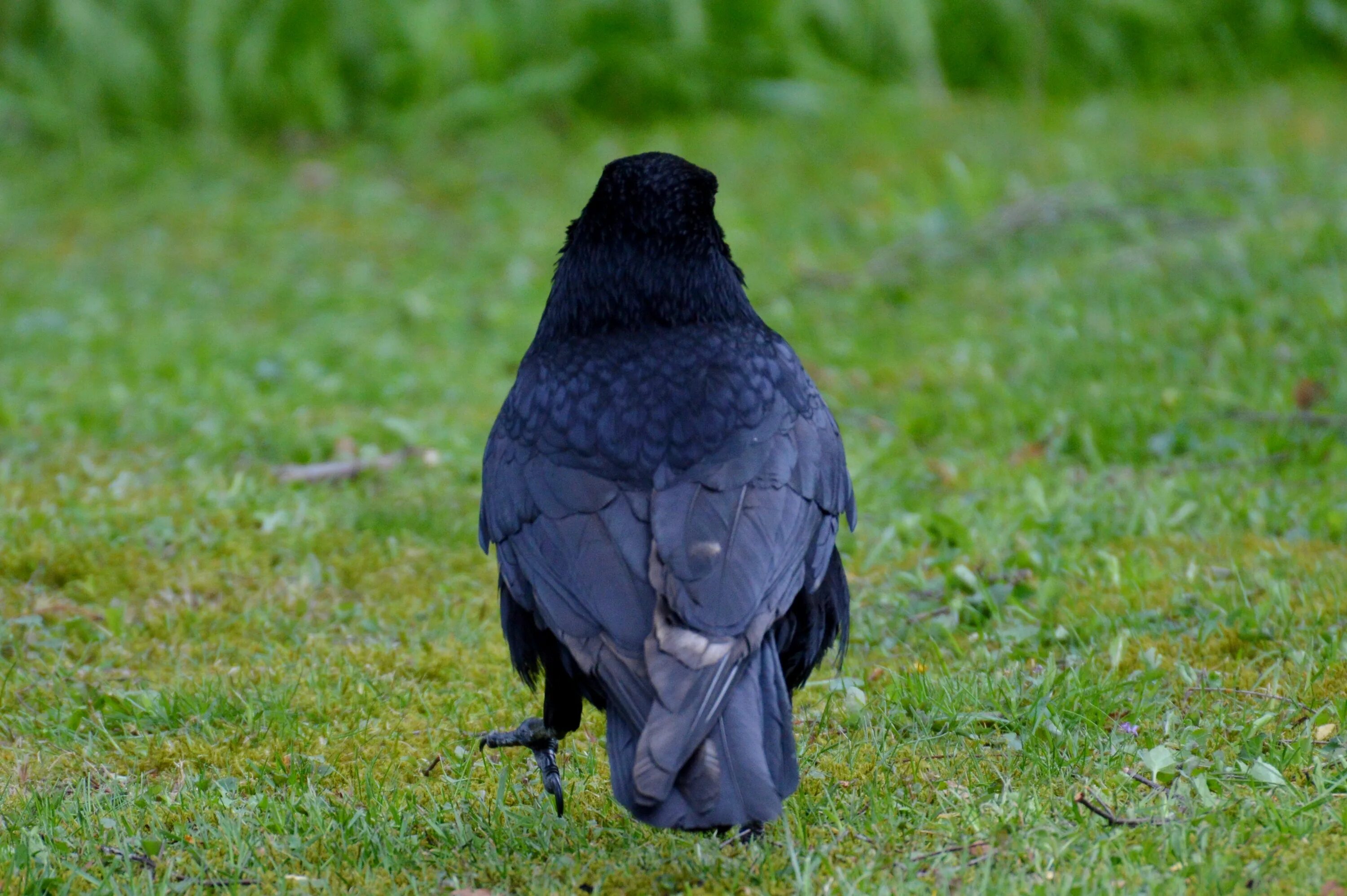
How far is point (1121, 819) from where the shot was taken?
2857mm

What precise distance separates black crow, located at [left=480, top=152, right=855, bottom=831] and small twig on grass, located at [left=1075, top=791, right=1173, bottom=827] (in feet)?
2.02

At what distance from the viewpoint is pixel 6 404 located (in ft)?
19.9

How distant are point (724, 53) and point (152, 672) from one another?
775 cm

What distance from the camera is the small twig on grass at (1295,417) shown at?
5.34 metres

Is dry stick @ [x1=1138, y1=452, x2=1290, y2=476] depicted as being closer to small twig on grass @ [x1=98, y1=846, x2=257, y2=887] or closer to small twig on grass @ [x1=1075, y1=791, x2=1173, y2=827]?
small twig on grass @ [x1=1075, y1=791, x2=1173, y2=827]

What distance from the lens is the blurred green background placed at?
10.4 m

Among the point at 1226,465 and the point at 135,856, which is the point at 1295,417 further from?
the point at 135,856

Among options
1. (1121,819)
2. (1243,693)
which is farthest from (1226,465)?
(1121,819)

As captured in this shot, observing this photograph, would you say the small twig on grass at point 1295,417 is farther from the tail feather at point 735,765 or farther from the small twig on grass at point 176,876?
the small twig on grass at point 176,876

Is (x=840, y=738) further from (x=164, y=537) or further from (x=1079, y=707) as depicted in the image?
(x=164, y=537)

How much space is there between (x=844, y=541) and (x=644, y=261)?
1.70m

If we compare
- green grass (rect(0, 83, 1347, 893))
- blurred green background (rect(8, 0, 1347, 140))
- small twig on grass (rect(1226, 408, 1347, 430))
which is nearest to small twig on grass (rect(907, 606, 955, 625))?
green grass (rect(0, 83, 1347, 893))

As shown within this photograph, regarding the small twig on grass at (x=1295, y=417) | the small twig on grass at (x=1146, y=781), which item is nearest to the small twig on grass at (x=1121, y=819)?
the small twig on grass at (x=1146, y=781)

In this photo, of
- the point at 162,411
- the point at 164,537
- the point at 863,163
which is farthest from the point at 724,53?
the point at 164,537
